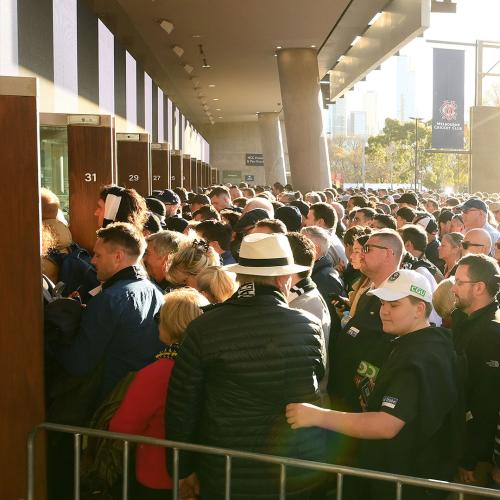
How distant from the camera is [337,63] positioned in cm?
2923

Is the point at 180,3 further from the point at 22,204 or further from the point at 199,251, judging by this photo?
the point at 22,204

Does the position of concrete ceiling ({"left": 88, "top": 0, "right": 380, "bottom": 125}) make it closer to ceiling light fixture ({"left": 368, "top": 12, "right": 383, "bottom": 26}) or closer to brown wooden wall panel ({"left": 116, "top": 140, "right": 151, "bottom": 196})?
ceiling light fixture ({"left": 368, "top": 12, "right": 383, "bottom": 26})

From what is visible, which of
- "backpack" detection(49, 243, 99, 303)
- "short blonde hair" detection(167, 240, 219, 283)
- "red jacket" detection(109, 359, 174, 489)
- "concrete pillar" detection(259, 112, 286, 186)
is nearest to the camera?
"red jacket" detection(109, 359, 174, 489)

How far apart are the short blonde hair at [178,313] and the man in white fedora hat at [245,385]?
33 cm

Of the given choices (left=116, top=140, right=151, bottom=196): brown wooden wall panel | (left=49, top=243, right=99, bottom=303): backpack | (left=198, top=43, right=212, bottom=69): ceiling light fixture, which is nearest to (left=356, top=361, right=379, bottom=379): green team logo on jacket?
(left=49, top=243, right=99, bottom=303): backpack

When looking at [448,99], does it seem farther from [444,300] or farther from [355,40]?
[444,300]

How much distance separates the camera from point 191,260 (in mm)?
5570

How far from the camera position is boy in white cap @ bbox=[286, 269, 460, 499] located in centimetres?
397

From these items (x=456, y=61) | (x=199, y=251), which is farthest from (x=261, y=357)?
(x=456, y=61)

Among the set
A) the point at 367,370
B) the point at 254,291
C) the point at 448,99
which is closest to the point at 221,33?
the point at 367,370

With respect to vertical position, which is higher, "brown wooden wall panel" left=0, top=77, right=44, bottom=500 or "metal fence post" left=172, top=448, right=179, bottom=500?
"brown wooden wall panel" left=0, top=77, right=44, bottom=500

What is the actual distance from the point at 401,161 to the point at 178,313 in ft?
282

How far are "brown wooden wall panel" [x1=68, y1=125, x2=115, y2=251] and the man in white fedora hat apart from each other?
462 cm

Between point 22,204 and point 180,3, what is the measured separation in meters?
13.3
